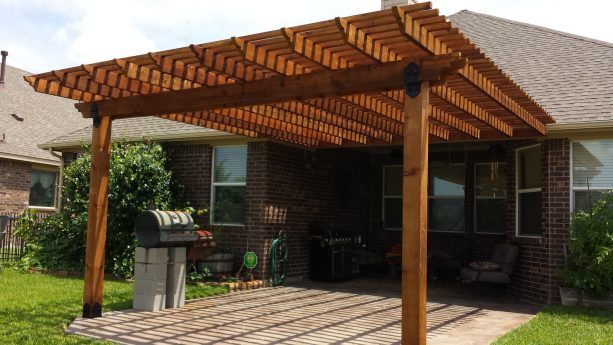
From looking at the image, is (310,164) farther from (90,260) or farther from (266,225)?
(90,260)

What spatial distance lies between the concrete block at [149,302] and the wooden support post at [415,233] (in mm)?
4086

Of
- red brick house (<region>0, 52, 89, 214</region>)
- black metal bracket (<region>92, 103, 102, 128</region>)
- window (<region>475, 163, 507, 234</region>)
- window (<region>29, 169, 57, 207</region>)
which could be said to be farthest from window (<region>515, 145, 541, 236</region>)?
window (<region>29, 169, 57, 207</region>)

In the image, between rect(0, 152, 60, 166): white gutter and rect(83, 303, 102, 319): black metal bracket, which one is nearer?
rect(83, 303, 102, 319): black metal bracket

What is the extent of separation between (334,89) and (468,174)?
8.57 meters

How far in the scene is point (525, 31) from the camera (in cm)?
1345

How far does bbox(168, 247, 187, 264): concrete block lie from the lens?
8.01 metres

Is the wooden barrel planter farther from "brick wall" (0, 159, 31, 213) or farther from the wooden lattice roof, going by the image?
"brick wall" (0, 159, 31, 213)

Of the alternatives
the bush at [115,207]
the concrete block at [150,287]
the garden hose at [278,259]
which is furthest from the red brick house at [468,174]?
the concrete block at [150,287]

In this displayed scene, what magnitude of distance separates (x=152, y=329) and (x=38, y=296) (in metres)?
2.86

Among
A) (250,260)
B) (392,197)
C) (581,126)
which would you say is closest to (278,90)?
(250,260)

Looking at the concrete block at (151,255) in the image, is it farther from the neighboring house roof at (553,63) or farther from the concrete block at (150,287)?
the neighboring house roof at (553,63)

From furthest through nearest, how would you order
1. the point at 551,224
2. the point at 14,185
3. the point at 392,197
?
the point at 14,185, the point at 392,197, the point at 551,224

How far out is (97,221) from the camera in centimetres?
728

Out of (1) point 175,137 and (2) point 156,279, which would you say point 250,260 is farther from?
(1) point 175,137
